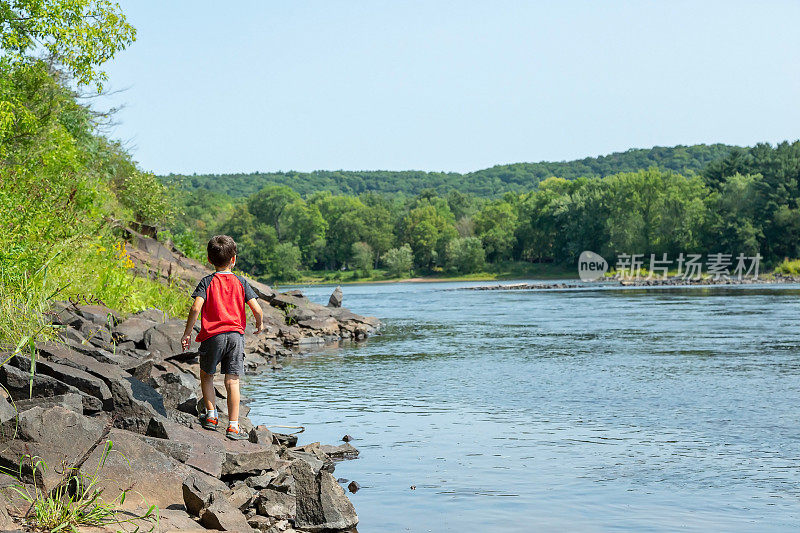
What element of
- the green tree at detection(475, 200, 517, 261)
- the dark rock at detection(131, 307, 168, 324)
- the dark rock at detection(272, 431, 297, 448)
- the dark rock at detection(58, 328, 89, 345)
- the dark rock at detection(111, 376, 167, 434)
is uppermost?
the green tree at detection(475, 200, 517, 261)

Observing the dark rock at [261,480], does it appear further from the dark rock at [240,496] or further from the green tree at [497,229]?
the green tree at [497,229]

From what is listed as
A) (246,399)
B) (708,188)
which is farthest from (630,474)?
(708,188)

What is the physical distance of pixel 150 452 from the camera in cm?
660

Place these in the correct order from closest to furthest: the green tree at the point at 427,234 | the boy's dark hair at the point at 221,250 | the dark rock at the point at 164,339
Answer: the boy's dark hair at the point at 221,250, the dark rock at the point at 164,339, the green tree at the point at 427,234

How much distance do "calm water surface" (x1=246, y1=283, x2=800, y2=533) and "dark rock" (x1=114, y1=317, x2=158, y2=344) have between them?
86.4 inches

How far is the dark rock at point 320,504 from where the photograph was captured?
6.69 m

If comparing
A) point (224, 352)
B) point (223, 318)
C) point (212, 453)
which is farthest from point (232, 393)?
point (212, 453)

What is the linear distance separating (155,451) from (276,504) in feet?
3.50

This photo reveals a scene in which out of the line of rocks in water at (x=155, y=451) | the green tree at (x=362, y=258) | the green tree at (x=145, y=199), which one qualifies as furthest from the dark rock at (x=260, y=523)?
the green tree at (x=362, y=258)

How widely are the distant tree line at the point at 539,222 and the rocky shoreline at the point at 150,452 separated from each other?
84.8 metres

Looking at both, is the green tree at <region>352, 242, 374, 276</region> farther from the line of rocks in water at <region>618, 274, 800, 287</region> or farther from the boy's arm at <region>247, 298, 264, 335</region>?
the boy's arm at <region>247, 298, 264, 335</region>

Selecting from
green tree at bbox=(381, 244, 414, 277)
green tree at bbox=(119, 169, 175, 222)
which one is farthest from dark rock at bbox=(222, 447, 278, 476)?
green tree at bbox=(381, 244, 414, 277)

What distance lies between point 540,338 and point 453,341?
2715 millimetres

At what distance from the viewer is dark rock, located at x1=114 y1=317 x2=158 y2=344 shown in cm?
1281
